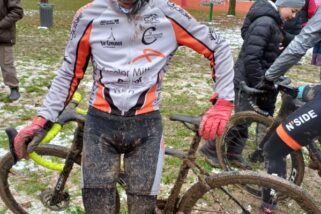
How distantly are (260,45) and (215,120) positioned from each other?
6.57 feet

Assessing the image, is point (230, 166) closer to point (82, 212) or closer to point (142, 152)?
point (82, 212)

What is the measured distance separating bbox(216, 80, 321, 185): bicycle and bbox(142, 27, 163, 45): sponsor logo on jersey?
63.4 inches

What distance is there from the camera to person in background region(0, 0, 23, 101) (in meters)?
6.53

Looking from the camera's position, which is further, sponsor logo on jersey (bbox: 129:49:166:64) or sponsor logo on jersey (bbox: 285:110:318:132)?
sponsor logo on jersey (bbox: 285:110:318:132)

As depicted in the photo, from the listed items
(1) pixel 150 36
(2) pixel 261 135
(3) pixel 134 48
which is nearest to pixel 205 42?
(1) pixel 150 36

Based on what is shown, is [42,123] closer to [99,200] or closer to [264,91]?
[99,200]

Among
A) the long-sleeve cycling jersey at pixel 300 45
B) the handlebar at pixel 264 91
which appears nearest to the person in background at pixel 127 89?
the long-sleeve cycling jersey at pixel 300 45

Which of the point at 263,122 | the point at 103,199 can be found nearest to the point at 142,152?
the point at 103,199

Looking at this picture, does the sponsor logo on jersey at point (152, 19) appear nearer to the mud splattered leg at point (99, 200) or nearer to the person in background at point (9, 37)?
the mud splattered leg at point (99, 200)

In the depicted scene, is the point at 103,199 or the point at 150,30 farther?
the point at 103,199

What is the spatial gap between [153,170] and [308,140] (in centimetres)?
136

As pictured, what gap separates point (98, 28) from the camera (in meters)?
2.69

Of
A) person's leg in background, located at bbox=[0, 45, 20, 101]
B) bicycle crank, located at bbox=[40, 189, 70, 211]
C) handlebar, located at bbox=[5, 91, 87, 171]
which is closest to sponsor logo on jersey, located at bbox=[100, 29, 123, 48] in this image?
handlebar, located at bbox=[5, 91, 87, 171]

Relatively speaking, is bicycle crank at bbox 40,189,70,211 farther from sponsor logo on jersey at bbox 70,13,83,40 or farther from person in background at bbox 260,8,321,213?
person in background at bbox 260,8,321,213
